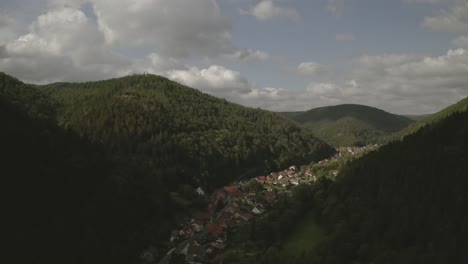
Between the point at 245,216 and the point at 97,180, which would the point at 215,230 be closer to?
the point at 245,216

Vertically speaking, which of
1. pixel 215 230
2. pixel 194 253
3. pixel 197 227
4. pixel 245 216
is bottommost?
pixel 194 253

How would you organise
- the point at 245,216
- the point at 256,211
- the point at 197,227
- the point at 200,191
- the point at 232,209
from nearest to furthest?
the point at 197,227 → the point at 245,216 → the point at 232,209 → the point at 256,211 → the point at 200,191

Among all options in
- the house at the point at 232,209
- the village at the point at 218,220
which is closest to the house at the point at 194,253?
the village at the point at 218,220

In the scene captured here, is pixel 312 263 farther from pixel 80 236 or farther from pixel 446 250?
pixel 80 236

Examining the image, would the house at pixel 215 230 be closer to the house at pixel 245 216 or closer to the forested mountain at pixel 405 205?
the house at pixel 245 216

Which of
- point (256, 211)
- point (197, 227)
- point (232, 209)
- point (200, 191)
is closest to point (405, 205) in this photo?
point (256, 211)

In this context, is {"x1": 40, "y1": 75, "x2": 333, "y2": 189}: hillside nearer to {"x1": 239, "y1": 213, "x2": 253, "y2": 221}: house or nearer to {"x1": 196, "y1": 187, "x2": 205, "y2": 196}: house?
{"x1": 196, "y1": 187, "x2": 205, "y2": 196}: house

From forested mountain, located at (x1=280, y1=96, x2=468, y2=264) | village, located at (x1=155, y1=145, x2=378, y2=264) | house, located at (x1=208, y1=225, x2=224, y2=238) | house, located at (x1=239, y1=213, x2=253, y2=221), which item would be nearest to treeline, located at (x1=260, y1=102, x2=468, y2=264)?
forested mountain, located at (x1=280, y1=96, x2=468, y2=264)
